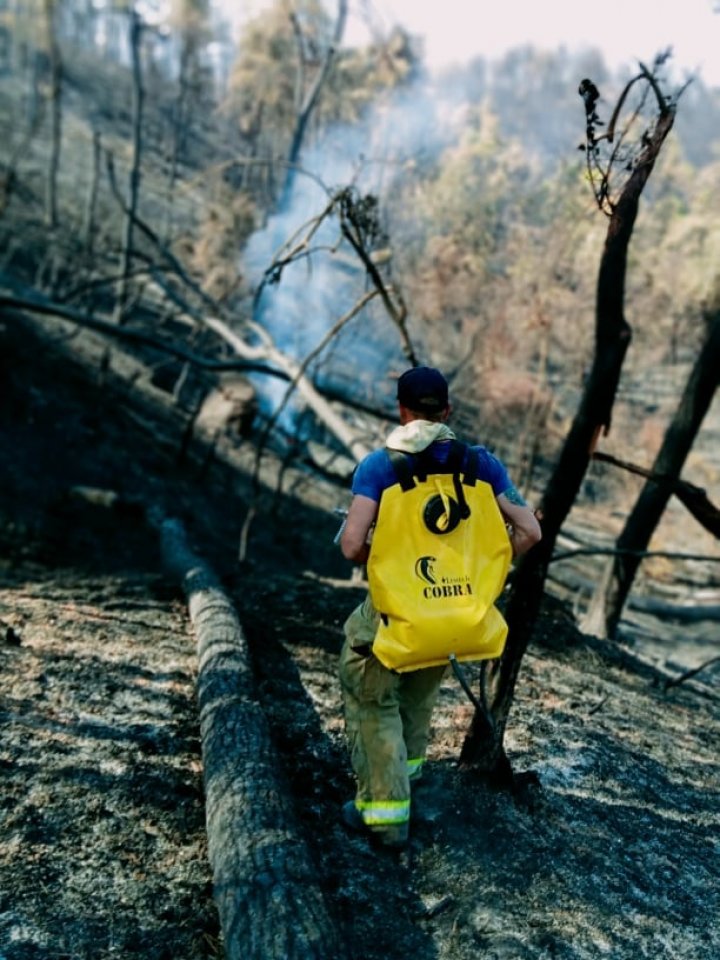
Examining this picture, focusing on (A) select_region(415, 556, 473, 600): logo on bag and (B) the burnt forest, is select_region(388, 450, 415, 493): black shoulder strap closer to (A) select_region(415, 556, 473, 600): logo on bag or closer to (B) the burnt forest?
(A) select_region(415, 556, 473, 600): logo on bag

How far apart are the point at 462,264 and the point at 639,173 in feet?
64.9

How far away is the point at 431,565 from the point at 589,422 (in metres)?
1.13

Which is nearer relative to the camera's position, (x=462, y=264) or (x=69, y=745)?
(x=69, y=745)

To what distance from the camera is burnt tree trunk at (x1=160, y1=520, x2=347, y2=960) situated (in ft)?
7.61

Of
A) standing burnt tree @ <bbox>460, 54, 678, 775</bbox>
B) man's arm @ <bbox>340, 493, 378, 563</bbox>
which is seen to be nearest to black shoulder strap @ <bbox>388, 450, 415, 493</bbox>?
man's arm @ <bbox>340, 493, 378, 563</bbox>

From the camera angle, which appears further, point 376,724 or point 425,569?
point 376,724

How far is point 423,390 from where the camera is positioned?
2824mm

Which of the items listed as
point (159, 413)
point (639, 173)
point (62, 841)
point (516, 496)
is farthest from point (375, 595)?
point (159, 413)

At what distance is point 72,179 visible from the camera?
33250 mm

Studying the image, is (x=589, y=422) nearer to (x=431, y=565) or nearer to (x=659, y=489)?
(x=431, y=565)

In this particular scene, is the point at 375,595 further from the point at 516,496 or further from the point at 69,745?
the point at 69,745

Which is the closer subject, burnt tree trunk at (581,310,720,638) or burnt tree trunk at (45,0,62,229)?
burnt tree trunk at (581,310,720,638)

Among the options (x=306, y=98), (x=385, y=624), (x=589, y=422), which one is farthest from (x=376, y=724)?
(x=306, y=98)

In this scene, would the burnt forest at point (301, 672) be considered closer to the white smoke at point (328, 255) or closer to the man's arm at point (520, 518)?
the white smoke at point (328, 255)
